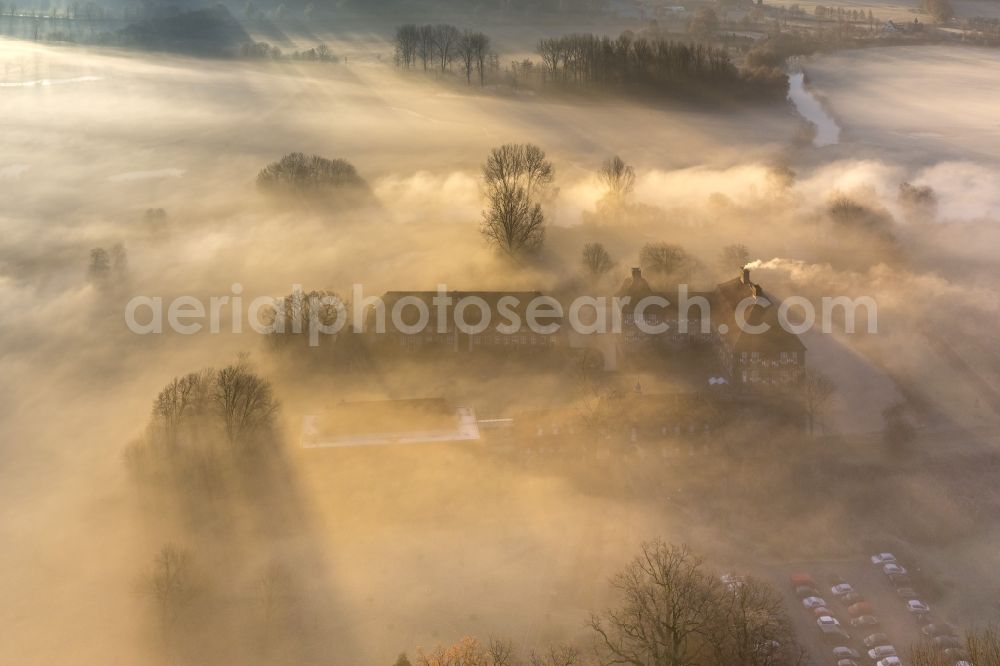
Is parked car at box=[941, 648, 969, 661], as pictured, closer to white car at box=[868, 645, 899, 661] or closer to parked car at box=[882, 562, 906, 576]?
white car at box=[868, 645, 899, 661]

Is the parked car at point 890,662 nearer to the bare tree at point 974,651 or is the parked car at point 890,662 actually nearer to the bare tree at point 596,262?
the bare tree at point 974,651

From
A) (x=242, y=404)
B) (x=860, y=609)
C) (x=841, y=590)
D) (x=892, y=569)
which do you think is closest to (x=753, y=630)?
(x=860, y=609)

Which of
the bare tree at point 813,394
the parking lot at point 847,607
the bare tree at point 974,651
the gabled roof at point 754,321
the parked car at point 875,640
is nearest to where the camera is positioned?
the bare tree at point 974,651

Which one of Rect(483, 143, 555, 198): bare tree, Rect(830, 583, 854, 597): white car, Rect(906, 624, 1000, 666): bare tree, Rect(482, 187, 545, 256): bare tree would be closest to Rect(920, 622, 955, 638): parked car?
Rect(906, 624, 1000, 666): bare tree

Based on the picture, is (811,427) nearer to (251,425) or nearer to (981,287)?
(981,287)

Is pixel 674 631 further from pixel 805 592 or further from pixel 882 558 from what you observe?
pixel 882 558

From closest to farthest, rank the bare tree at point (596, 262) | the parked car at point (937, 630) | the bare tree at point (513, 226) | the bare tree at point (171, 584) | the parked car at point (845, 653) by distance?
the parked car at point (845, 653) < the parked car at point (937, 630) < the bare tree at point (171, 584) < the bare tree at point (596, 262) < the bare tree at point (513, 226)

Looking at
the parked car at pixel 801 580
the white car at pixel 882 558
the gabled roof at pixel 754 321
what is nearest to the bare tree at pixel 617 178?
the gabled roof at pixel 754 321
